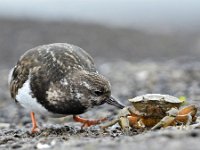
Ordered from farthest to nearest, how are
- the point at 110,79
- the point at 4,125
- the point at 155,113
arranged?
the point at 110,79 → the point at 4,125 → the point at 155,113

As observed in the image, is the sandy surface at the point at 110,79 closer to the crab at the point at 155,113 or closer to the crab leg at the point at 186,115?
the crab at the point at 155,113

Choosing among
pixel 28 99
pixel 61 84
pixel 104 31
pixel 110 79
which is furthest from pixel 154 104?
pixel 104 31

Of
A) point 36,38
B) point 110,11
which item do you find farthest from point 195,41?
point 110,11

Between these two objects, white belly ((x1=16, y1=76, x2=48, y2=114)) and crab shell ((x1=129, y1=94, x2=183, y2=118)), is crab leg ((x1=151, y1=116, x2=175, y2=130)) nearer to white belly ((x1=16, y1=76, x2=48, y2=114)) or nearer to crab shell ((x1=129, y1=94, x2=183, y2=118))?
crab shell ((x1=129, y1=94, x2=183, y2=118))

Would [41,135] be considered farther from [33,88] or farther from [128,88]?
[128,88]

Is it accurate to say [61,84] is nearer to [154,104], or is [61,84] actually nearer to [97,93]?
[97,93]

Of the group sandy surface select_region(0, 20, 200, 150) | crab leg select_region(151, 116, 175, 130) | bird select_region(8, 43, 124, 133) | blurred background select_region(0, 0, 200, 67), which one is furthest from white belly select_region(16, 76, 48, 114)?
blurred background select_region(0, 0, 200, 67)
